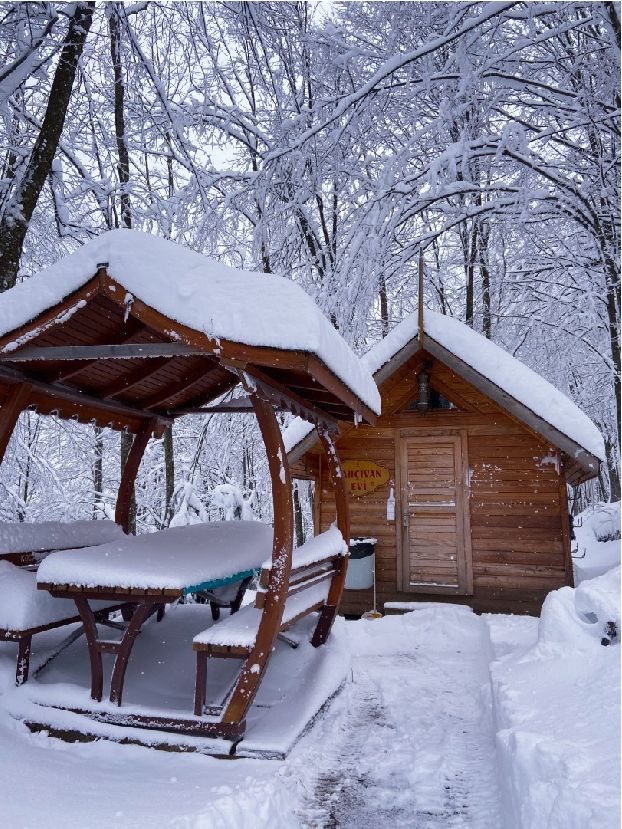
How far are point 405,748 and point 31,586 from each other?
3.16 m

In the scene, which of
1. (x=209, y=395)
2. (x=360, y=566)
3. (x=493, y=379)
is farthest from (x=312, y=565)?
(x=493, y=379)

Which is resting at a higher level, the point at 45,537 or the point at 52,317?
the point at 52,317

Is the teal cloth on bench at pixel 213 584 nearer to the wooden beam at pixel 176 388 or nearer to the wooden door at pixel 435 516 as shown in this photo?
the wooden beam at pixel 176 388

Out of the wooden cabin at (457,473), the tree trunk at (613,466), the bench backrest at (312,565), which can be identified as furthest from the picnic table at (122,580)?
the tree trunk at (613,466)

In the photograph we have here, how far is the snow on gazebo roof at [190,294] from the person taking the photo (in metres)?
3.90

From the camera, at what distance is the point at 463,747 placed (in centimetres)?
469

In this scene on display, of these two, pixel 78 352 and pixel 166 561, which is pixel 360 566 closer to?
pixel 166 561

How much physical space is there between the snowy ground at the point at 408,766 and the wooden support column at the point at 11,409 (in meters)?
1.83

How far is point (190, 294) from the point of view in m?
4.02

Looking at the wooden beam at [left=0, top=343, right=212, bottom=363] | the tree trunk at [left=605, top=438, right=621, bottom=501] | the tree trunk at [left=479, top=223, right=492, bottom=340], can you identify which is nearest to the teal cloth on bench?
the wooden beam at [left=0, top=343, right=212, bottom=363]

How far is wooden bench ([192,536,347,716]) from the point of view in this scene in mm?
4176

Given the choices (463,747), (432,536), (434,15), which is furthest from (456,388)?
(463,747)

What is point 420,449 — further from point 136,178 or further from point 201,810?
point 201,810

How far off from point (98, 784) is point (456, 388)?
7412 mm
